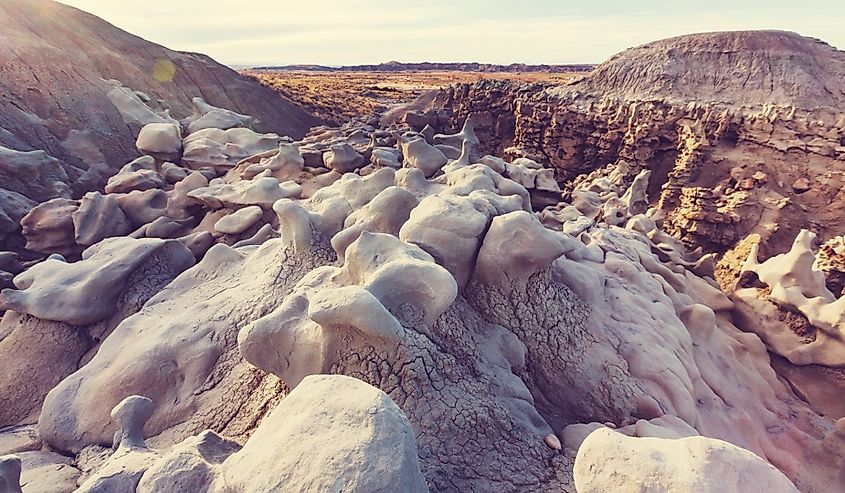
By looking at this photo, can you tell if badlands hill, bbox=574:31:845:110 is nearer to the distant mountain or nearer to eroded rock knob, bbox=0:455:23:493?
eroded rock knob, bbox=0:455:23:493

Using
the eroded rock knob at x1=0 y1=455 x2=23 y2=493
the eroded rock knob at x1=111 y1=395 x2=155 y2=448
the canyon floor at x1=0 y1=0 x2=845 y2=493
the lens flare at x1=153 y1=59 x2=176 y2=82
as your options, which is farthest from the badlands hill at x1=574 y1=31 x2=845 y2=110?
the eroded rock knob at x1=0 y1=455 x2=23 y2=493

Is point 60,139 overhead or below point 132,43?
below

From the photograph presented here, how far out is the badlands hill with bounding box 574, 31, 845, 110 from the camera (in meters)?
13.8

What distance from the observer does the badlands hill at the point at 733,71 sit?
13750 millimetres

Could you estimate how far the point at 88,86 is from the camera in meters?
10.9

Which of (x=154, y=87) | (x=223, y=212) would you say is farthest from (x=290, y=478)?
(x=154, y=87)

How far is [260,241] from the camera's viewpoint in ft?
14.0

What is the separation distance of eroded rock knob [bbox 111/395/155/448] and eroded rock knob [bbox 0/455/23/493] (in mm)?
297

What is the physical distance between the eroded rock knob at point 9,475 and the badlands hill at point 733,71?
15827mm

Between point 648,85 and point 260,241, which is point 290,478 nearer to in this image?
point 260,241

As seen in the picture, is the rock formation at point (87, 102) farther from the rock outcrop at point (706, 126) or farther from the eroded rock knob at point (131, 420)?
the rock outcrop at point (706, 126)

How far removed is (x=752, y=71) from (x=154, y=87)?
1707 centimetres

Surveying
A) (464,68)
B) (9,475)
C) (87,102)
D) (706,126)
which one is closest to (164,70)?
(87,102)

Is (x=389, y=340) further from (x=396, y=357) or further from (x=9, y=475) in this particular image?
(x=9, y=475)
